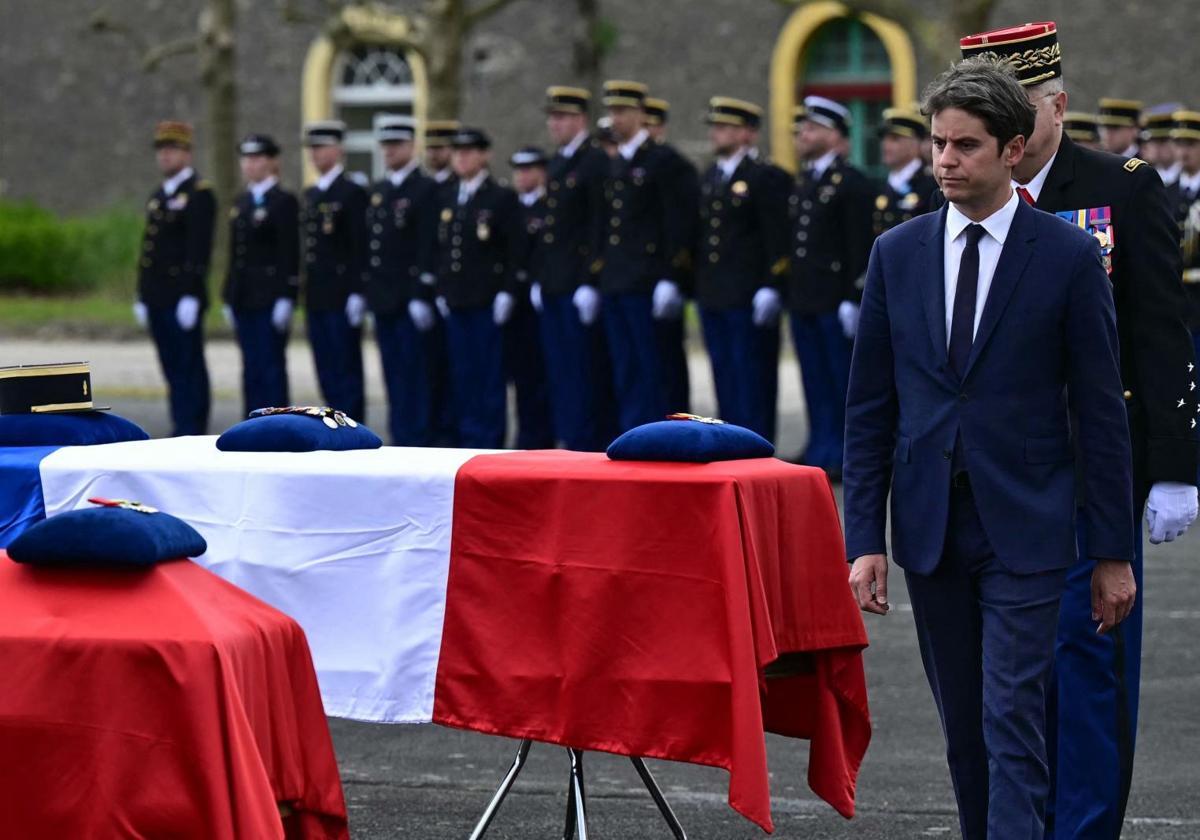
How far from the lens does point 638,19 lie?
29.7 meters

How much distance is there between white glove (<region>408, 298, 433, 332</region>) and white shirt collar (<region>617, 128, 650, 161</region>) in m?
1.91

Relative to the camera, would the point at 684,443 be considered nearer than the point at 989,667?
No

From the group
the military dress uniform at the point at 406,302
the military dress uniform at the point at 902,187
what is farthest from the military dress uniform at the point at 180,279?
the military dress uniform at the point at 902,187

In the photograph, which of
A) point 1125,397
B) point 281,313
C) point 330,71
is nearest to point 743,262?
point 281,313

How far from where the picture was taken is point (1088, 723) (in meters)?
4.78

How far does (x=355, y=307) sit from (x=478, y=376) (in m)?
1.13

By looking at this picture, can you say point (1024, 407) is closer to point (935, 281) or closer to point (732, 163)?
point (935, 281)

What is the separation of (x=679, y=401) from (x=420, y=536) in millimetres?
8571

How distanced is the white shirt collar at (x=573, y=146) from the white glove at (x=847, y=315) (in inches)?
83.9

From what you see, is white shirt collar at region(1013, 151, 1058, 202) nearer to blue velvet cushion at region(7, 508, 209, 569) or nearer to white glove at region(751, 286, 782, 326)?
blue velvet cushion at region(7, 508, 209, 569)

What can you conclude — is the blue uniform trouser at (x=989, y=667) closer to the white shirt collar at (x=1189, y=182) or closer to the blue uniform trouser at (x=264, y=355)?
the white shirt collar at (x=1189, y=182)

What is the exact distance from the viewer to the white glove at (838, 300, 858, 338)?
12664 millimetres

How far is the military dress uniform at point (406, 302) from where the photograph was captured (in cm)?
1459

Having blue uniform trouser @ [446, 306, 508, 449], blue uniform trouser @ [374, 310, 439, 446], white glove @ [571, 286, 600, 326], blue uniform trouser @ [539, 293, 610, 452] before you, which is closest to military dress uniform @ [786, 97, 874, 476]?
white glove @ [571, 286, 600, 326]
